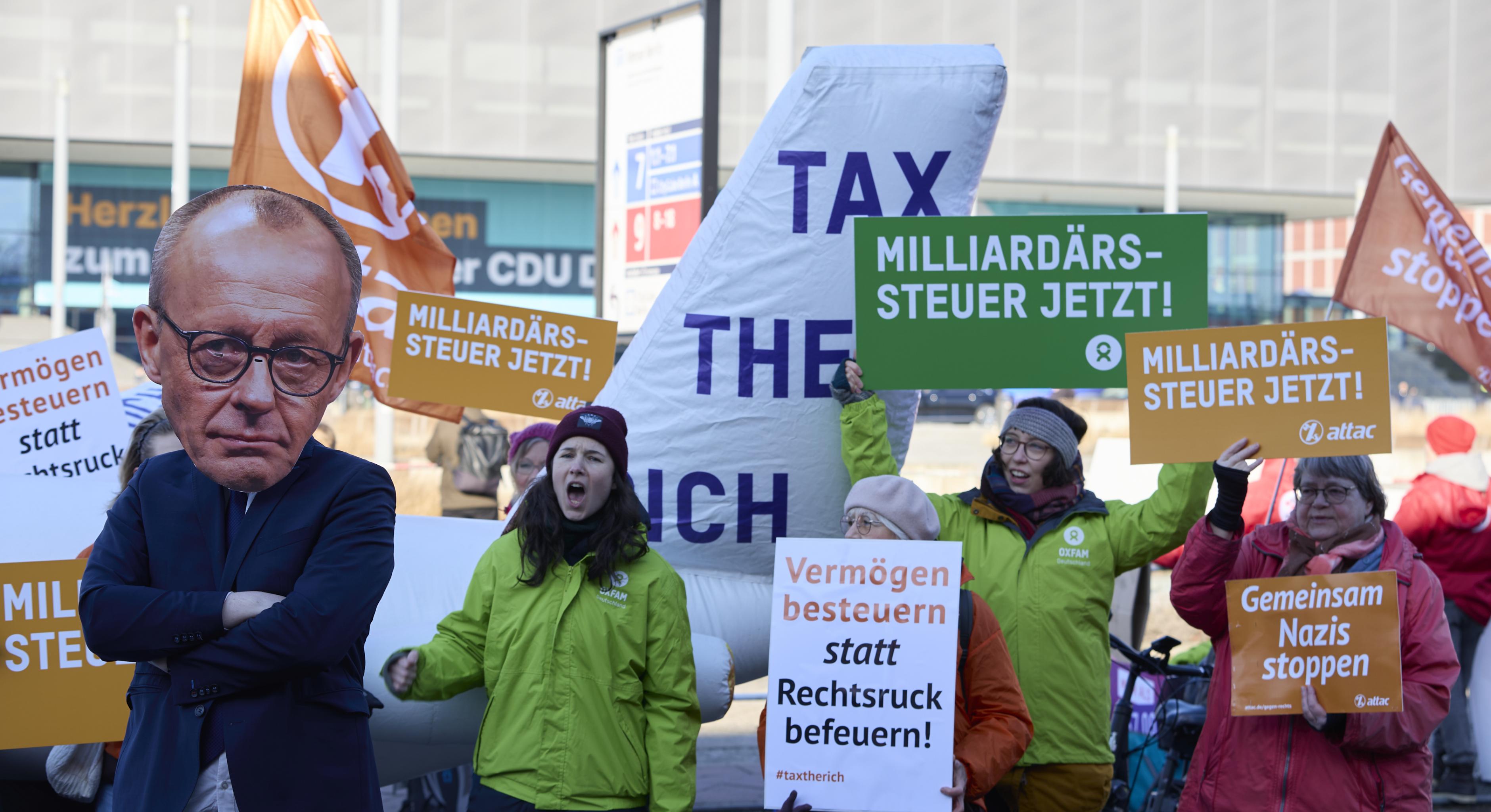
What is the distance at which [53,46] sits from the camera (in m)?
25.6

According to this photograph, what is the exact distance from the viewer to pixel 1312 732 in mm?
3449

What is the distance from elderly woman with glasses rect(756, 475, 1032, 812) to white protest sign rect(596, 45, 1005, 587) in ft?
2.62

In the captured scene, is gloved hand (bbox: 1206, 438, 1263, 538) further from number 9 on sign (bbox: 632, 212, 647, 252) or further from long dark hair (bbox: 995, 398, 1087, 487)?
number 9 on sign (bbox: 632, 212, 647, 252)

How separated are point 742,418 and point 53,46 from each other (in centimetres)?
2582

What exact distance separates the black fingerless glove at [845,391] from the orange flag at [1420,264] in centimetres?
231

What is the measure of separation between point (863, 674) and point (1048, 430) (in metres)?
1.13

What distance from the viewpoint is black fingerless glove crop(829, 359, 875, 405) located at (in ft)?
13.1

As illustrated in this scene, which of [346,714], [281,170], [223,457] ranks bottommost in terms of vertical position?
[346,714]

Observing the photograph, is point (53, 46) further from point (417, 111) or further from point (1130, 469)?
point (1130, 469)

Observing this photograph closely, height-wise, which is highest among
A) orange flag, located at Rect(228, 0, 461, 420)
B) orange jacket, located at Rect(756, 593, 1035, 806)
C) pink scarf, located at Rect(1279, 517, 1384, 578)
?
orange flag, located at Rect(228, 0, 461, 420)

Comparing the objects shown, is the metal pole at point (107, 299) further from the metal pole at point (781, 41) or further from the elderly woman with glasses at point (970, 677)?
the elderly woman with glasses at point (970, 677)

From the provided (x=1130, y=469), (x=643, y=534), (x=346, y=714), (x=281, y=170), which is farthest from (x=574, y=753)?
(x=1130, y=469)

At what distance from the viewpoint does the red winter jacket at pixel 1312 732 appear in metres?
3.37

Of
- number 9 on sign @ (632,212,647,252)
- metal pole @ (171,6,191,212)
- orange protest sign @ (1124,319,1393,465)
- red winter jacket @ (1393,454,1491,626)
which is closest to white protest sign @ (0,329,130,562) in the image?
orange protest sign @ (1124,319,1393,465)
